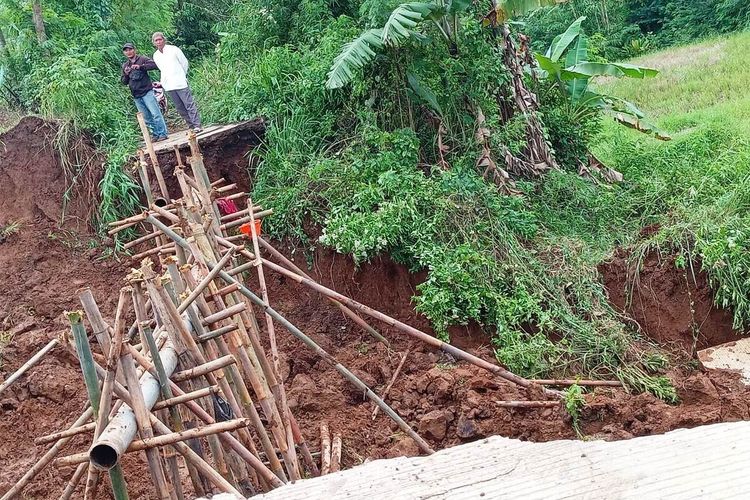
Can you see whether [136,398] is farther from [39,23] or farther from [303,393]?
[39,23]

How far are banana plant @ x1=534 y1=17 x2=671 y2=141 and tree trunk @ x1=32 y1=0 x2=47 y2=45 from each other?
6308mm

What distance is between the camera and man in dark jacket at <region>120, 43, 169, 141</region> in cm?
780

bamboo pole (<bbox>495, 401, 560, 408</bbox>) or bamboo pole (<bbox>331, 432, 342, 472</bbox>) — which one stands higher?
bamboo pole (<bbox>331, 432, 342, 472</bbox>)

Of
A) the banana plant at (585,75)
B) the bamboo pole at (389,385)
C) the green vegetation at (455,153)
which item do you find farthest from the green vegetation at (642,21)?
the bamboo pole at (389,385)

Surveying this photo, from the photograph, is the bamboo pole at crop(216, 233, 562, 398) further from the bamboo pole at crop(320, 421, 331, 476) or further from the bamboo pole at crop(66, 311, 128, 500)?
the bamboo pole at crop(66, 311, 128, 500)

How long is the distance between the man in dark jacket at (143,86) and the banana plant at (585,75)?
180 inches

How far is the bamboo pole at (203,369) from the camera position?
2445mm

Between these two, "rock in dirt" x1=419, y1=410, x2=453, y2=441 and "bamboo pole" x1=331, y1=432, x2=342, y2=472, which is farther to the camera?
"rock in dirt" x1=419, y1=410, x2=453, y2=441

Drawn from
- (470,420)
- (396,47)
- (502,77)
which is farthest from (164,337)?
(502,77)

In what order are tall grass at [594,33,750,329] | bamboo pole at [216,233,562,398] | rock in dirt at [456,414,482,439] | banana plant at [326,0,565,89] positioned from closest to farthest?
bamboo pole at [216,233,562,398], rock in dirt at [456,414,482,439], tall grass at [594,33,750,329], banana plant at [326,0,565,89]

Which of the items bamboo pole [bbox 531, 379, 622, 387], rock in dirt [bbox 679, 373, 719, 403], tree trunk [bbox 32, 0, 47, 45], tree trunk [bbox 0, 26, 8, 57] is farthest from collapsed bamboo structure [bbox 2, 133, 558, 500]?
tree trunk [bbox 0, 26, 8, 57]

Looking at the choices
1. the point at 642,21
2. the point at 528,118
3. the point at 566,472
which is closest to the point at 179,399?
the point at 566,472

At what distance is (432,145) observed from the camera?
7.59m

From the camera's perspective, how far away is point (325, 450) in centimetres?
451
